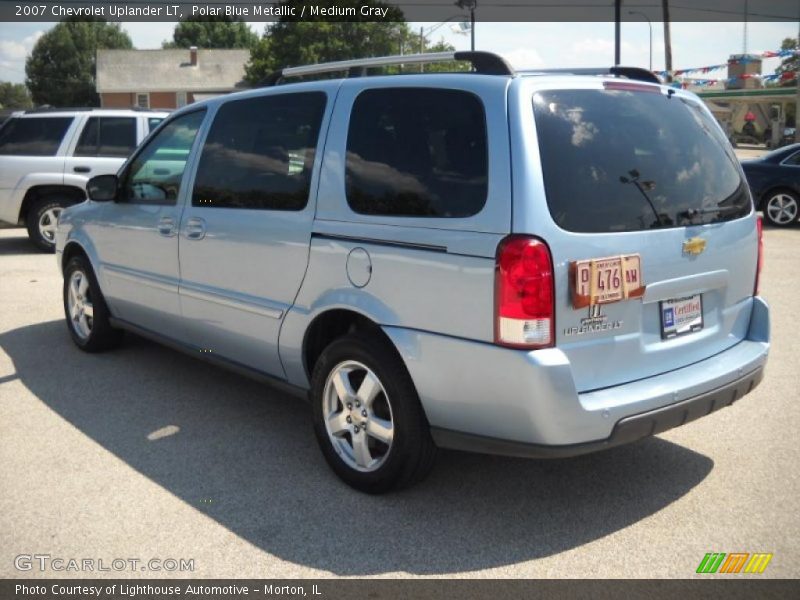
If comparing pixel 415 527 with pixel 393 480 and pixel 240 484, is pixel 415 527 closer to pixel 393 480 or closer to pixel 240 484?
pixel 393 480

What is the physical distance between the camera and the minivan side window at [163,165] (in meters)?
5.17

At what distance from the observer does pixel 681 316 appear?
3646 millimetres

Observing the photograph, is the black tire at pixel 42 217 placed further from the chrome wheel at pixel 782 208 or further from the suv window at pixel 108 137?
the chrome wheel at pixel 782 208

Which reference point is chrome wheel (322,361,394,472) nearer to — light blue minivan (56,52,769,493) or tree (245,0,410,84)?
light blue minivan (56,52,769,493)

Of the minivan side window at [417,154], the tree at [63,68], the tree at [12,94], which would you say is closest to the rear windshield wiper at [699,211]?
the minivan side window at [417,154]

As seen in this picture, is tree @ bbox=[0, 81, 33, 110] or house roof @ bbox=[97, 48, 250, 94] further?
tree @ bbox=[0, 81, 33, 110]

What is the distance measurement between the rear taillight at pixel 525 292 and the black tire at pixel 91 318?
391 cm

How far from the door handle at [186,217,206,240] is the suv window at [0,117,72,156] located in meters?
7.48

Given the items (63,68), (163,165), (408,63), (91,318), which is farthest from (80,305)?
(63,68)

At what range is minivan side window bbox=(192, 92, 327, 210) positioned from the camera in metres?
4.20

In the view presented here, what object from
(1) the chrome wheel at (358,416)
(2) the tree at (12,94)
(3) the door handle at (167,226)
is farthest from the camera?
(2) the tree at (12,94)

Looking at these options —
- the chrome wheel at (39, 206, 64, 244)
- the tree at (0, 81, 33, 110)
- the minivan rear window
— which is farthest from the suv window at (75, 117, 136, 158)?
the tree at (0, 81, 33, 110)

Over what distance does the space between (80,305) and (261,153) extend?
2.70 metres

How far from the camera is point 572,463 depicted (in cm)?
425
